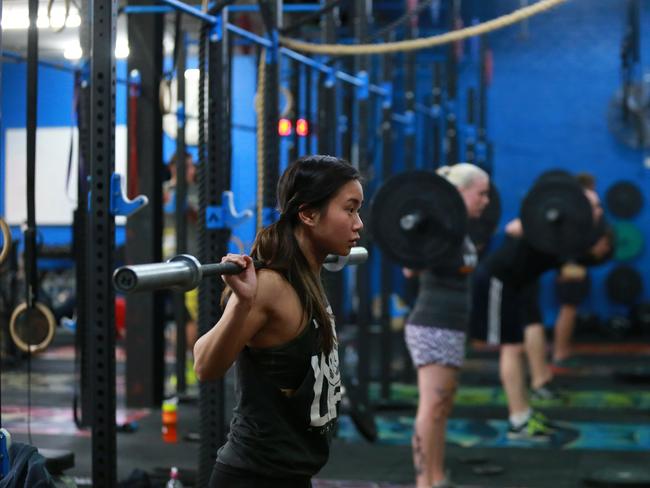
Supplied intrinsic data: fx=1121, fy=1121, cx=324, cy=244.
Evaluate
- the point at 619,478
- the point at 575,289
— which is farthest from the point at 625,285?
the point at 619,478

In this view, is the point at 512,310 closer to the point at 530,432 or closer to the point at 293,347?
the point at 530,432

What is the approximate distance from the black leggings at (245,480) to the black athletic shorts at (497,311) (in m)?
3.57

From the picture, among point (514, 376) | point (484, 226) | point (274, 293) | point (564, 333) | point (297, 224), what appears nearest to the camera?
point (274, 293)

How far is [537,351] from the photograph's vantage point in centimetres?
680

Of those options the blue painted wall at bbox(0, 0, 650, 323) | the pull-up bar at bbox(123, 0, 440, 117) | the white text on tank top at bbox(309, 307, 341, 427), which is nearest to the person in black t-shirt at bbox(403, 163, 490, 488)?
the pull-up bar at bbox(123, 0, 440, 117)

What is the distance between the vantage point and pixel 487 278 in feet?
18.9

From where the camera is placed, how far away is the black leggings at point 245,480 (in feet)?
6.86

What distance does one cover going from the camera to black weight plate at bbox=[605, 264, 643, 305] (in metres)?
11.0

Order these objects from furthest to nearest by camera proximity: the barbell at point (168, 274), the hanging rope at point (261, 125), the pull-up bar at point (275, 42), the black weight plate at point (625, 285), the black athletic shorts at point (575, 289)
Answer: the black weight plate at point (625, 285), the black athletic shorts at point (575, 289), the hanging rope at point (261, 125), the pull-up bar at point (275, 42), the barbell at point (168, 274)

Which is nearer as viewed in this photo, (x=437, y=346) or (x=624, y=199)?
(x=437, y=346)

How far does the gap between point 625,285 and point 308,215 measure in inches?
369

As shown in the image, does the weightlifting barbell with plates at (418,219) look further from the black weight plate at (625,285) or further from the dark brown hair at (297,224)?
the black weight plate at (625,285)

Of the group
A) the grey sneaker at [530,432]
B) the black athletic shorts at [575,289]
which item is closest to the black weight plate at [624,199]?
the black athletic shorts at [575,289]

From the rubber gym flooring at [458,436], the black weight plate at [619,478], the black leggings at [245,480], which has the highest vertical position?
the black leggings at [245,480]
